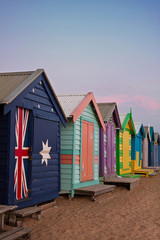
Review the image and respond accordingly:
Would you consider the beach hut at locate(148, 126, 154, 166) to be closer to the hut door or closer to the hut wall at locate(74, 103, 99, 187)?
the hut wall at locate(74, 103, 99, 187)

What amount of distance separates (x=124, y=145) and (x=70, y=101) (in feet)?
26.1

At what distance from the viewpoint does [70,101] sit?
1227 cm

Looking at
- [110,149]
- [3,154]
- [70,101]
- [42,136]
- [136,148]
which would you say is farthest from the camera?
[136,148]

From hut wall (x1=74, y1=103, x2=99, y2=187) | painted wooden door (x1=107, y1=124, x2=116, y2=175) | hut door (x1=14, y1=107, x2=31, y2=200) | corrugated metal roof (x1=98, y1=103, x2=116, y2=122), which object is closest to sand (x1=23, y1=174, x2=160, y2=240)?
hut door (x1=14, y1=107, x2=31, y2=200)

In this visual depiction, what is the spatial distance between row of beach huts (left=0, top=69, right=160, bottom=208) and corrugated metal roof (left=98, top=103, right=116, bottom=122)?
3.2 inches

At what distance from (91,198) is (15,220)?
14.4ft

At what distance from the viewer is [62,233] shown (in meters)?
7.43

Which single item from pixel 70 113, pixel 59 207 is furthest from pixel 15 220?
pixel 70 113

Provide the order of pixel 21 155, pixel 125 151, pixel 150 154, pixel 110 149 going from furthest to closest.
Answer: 1. pixel 150 154
2. pixel 125 151
3. pixel 110 149
4. pixel 21 155

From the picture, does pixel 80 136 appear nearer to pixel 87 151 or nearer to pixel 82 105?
pixel 87 151

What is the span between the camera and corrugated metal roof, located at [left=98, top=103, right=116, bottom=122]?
1532cm

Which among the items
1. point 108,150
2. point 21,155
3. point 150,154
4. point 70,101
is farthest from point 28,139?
point 150,154

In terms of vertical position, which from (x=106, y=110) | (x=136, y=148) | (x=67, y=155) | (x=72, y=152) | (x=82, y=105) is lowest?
(x=67, y=155)

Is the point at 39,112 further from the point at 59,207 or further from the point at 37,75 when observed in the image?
the point at 59,207
